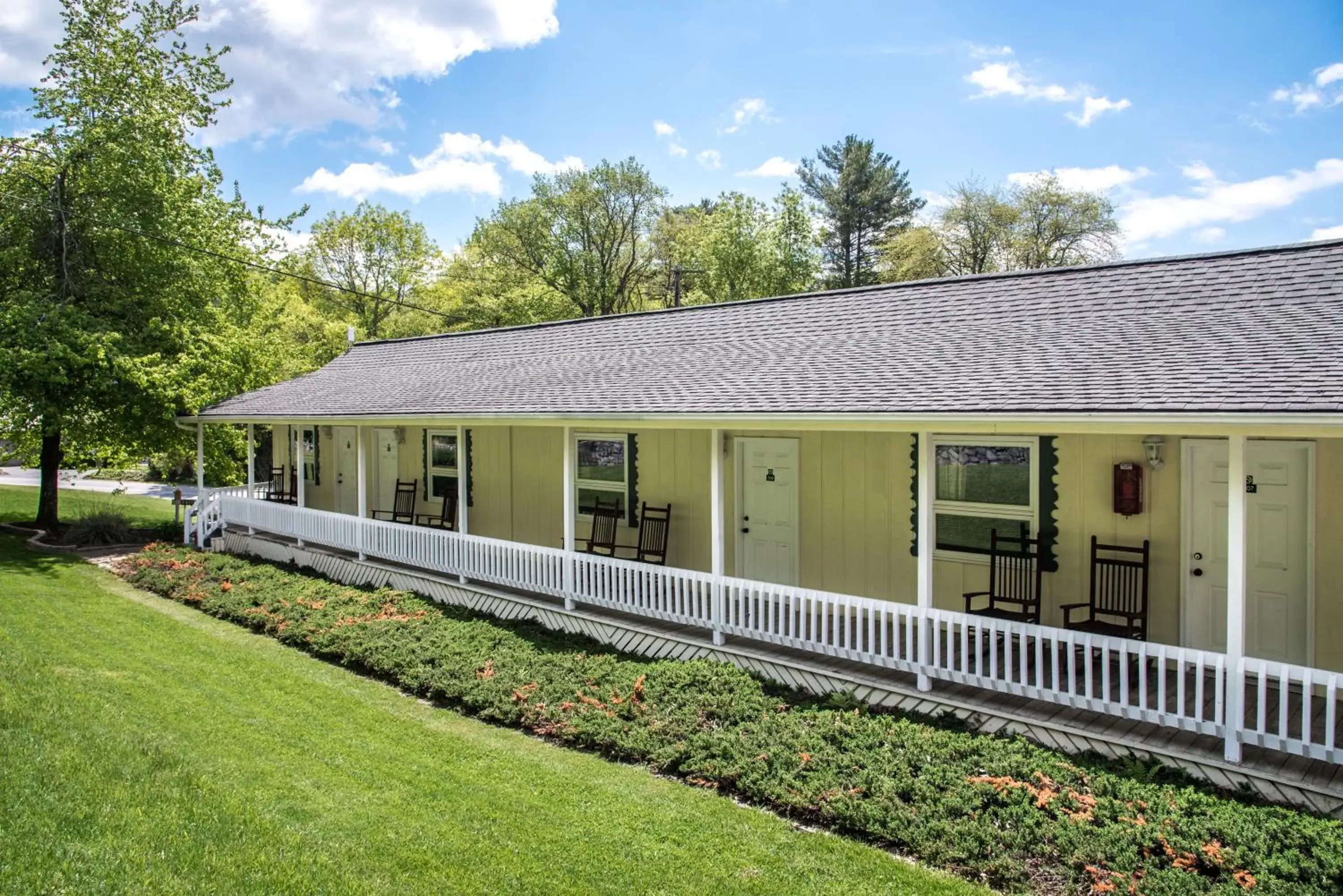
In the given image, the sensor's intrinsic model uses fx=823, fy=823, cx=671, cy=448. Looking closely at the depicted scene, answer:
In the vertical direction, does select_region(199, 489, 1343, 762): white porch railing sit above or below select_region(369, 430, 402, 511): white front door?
below

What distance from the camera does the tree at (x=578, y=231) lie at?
35125 mm

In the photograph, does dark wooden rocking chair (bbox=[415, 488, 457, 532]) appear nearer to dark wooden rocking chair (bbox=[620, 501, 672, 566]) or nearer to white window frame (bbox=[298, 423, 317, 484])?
dark wooden rocking chair (bbox=[620, 501, 672, 566])

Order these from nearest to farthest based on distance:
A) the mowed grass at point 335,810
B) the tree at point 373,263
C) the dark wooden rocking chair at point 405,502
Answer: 1. the mowed grass at point 335,810
2. the dark wooden rocking chair at point 405,502
3. the tree at point 373,263

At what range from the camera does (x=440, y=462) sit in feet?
45.0

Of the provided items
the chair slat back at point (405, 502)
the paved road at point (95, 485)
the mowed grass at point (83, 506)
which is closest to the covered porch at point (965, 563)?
the chair slat back at point (405, 502)

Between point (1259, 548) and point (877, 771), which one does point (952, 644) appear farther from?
point (1259, 548)

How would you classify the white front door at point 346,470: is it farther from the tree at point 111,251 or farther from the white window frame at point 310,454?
the tree at point 111,251

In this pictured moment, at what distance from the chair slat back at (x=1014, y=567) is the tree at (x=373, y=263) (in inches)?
1206

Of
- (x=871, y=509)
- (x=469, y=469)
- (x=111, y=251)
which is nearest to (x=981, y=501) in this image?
(x=871, y=509)

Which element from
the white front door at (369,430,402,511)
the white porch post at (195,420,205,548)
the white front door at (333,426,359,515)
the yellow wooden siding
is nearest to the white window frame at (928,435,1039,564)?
the yellow wooden siding

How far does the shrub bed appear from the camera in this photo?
441 centimetres

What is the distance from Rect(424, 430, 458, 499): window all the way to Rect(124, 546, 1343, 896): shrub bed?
4.26 m

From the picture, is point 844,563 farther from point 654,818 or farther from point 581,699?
point 654,818

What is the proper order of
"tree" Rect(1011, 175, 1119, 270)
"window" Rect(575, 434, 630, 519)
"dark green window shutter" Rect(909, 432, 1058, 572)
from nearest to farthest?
"dark green window shutter" Rect(909, 432, 1058, 572) < "window" Rect(575, 434, 630, 519) < "tree" Rect(1011, 175, 1119, 270)
